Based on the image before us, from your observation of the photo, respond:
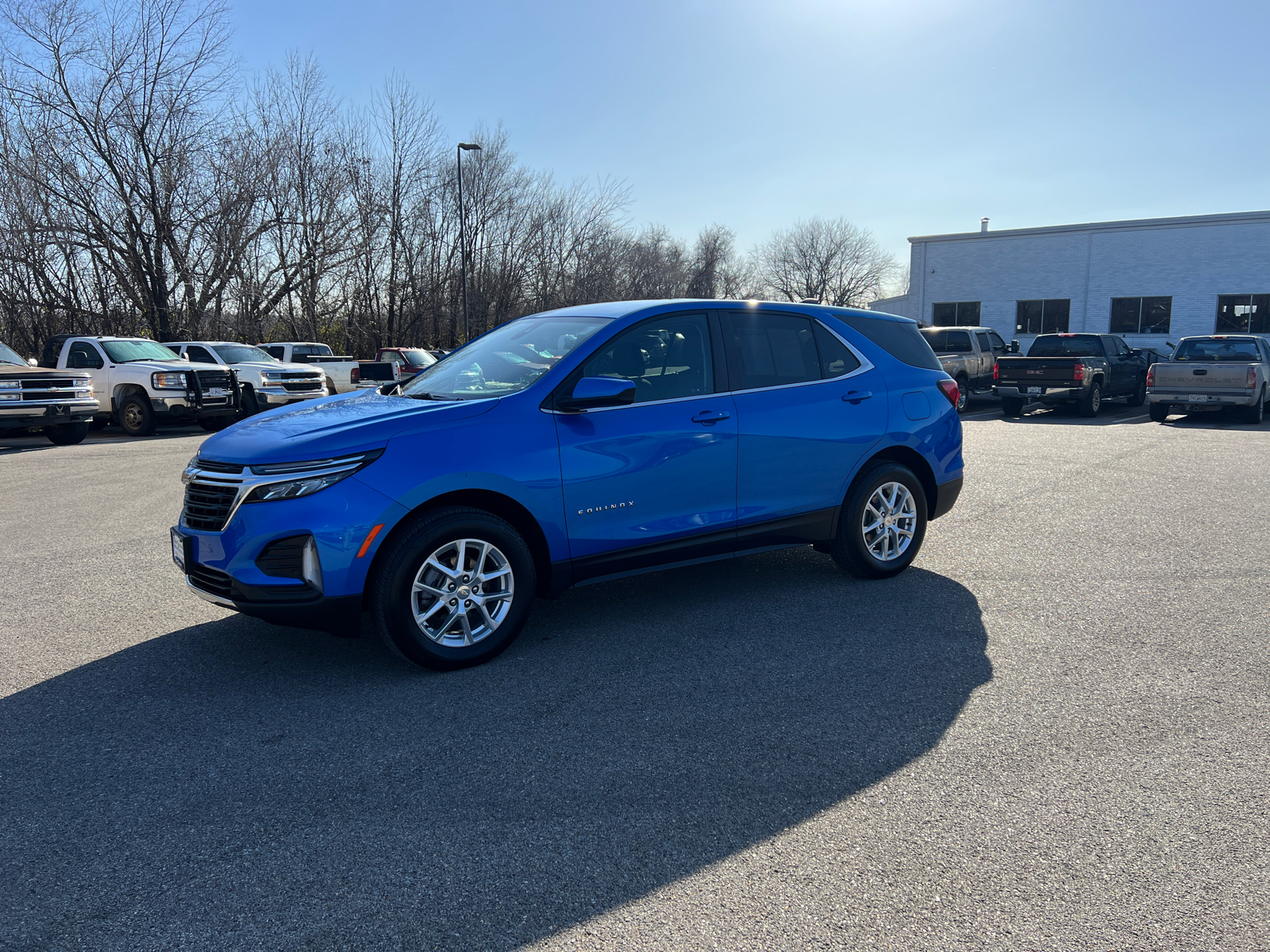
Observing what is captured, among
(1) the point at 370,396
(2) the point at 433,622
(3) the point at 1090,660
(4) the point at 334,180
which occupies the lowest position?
(3) the point at 1090,660

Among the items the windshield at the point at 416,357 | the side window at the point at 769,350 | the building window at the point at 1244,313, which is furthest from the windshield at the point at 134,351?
the building window at the point at 1244,313

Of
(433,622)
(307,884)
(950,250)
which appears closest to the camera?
(307,884)

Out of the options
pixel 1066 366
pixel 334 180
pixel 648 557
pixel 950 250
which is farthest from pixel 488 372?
pixel 950 250

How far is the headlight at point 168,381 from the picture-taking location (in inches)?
688

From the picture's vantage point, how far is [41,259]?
2770 cm

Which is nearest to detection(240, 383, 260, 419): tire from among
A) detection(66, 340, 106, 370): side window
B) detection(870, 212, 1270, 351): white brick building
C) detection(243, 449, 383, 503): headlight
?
detection(66, 340, 106, 370): side window

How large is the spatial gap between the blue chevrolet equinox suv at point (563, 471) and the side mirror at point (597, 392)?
0.04ft

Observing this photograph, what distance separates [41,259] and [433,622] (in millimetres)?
30099

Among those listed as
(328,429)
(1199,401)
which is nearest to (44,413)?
(328,429)

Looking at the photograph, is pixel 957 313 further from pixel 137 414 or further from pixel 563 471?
pixel 563 471

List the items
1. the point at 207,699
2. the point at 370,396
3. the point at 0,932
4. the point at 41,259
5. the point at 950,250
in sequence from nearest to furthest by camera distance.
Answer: the point at 0,932
the point at 207,699
the point at 370,396
the point at 41,259
the point at 950,250

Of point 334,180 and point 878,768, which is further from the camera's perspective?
point 334,180

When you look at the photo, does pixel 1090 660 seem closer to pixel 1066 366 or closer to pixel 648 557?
pixel 648 557

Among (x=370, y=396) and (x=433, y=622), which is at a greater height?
(x=370, y=396)
